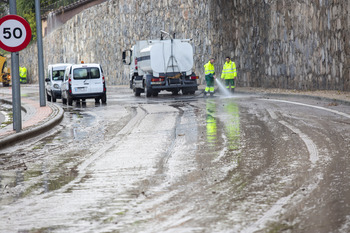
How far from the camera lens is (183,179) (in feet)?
28.2

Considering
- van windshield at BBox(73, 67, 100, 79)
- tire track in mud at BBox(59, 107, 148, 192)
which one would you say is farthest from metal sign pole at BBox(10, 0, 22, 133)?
van windshield at BBox(73, 67, 100, 79)

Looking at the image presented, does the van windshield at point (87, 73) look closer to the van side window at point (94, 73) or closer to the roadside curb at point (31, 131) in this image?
the van side window at point (94, 73)

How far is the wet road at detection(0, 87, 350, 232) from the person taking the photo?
20.7ft

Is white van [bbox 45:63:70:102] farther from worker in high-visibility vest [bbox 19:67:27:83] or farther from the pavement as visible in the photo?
worker in high-visibility vest [bbox 19:67:27:83]

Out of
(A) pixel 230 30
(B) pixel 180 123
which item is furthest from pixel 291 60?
(B) pixel 180 123

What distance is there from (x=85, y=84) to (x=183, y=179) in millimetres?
21177

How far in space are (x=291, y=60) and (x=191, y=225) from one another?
25981 millimetres

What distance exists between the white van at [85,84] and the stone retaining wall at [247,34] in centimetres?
855

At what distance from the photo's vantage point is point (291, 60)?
31.4 metres

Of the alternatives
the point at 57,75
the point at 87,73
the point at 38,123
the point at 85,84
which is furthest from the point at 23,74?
the point at 38,123

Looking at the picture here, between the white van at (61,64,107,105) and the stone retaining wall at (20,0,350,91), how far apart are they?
8546mm

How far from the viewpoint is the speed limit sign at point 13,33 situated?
1492 centimetres

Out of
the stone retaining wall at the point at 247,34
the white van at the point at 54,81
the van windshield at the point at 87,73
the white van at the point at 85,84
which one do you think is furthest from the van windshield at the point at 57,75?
the stone retaining wall at the point at 247,34

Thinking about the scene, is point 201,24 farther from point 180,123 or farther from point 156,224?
point 156,224
